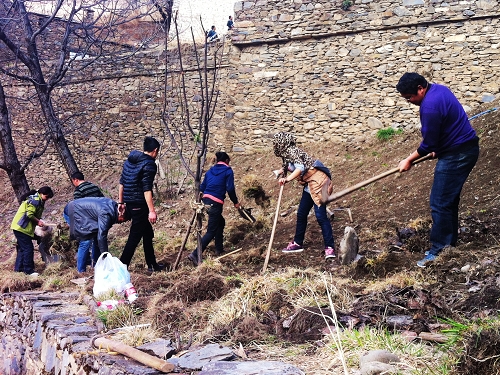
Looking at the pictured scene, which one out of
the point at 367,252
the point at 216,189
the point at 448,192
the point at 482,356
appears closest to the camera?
the point at 482,356

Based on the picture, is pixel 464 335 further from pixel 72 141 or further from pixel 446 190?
pixel 72 141

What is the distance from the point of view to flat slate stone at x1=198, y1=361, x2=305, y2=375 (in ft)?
8.82

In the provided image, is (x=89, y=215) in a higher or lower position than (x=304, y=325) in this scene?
higher

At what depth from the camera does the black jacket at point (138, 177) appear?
6.11 m

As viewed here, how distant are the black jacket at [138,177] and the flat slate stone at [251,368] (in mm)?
3485

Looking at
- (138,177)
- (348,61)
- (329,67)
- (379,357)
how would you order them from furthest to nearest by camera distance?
(329,67)
(348,61)
(138,177)
(379,357)

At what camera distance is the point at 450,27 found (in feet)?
34.4

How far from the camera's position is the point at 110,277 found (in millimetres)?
4848

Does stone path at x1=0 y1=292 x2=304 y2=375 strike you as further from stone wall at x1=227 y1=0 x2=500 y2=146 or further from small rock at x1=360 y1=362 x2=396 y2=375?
stone wall at x1=227 y1=0 x2=500 y2=146

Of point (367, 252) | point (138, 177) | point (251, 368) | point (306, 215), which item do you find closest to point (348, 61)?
point (306, 215)

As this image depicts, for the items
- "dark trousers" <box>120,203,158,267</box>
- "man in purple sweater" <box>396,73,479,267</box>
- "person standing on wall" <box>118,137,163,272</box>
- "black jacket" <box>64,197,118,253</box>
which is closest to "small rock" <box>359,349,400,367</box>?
"man in purple sweater" <box>396,73,479,267</box>

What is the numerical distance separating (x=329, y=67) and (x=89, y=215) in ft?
21.9

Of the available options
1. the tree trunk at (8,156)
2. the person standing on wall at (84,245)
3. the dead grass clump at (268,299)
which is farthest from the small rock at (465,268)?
the tree trunk at (8,156)

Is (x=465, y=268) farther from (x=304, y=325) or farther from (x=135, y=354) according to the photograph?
(x=135, y=354)
